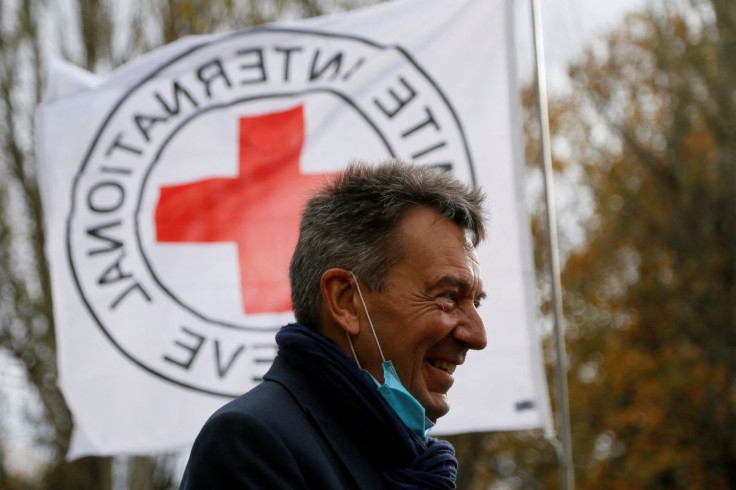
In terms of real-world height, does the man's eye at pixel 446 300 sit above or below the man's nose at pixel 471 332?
above

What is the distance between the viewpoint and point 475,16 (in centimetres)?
528

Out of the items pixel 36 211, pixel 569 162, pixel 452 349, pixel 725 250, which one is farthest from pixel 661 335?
pixel 452 349

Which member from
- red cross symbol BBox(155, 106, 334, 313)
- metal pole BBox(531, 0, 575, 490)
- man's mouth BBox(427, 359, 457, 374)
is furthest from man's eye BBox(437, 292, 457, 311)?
red cross symbol BBox(155, 106, 334, 313)

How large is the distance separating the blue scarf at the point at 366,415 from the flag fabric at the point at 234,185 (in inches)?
102

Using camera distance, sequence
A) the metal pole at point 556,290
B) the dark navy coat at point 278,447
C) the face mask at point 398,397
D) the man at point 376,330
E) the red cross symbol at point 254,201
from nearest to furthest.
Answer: the dark navy coat at point 278,447, the man at point 376,330, the face mask at point 398,397, the metal pole at point 556,290, the red cross symbol at point 254,201

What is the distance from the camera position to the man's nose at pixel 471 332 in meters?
2.36

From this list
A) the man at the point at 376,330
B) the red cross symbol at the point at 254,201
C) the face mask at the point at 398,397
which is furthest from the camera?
the red cross symbol at the point at 254,201

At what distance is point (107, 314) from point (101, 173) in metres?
0.64

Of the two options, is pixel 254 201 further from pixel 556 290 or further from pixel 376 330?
pixel 376 330

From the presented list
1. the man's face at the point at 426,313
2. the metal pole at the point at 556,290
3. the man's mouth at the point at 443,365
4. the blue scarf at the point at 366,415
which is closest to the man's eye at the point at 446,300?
the man's face at the point at 426,313

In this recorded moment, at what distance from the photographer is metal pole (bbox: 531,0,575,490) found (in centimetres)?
450

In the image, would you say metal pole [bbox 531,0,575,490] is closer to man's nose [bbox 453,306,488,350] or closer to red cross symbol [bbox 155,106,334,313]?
red cross symbol [bbox 155,106,334,313]

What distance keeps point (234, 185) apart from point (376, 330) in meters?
3.24

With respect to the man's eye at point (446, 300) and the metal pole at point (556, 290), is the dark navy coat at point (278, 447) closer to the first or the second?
the man's eye at point (446, 300)
